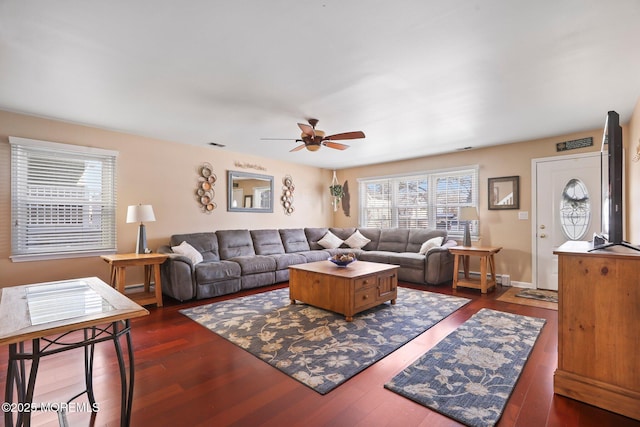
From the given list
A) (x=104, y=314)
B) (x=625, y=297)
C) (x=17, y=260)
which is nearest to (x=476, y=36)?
(x=625, y=297)

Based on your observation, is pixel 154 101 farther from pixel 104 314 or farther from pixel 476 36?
pixel 476 36

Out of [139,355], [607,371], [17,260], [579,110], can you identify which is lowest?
[139,355]

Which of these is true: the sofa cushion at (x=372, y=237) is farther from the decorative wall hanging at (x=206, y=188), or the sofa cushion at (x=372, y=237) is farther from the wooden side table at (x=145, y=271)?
the wooden side table at (x=145, y=271)

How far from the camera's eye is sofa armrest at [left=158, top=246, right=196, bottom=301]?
3887mm

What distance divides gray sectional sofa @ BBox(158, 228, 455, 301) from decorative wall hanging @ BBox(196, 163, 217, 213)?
0.53 meters

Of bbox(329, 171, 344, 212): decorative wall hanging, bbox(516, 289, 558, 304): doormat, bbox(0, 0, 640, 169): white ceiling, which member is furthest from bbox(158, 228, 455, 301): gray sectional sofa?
bbox(0, 0, 640, 169): white ceiling

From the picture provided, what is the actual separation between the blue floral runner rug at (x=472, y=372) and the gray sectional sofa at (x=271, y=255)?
6.50 feet

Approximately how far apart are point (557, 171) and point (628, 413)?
3739 mm

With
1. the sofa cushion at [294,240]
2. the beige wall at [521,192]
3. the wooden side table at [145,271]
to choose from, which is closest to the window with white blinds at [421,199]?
the beige wall at [521,192]

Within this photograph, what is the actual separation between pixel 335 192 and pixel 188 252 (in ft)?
12.8

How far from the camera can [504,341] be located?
268cm

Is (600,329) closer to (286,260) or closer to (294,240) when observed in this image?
(286,260)

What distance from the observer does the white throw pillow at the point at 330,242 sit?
6.34m

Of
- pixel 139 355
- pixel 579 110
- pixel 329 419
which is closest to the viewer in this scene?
pixel 329 419
